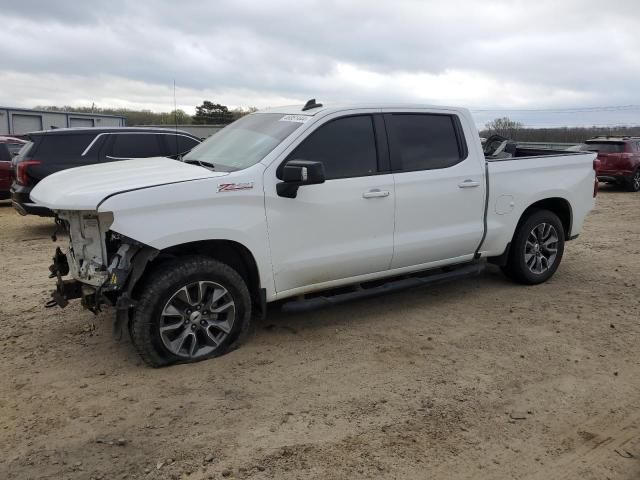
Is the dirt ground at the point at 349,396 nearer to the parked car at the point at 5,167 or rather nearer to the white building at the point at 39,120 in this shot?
the parked car at the point at 5,167

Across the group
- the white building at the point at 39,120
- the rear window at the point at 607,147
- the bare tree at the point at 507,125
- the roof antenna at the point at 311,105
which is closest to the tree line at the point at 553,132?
the bare tree at the point at 507,125

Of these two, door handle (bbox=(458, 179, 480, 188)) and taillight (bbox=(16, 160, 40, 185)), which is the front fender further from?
taillight (bbox=(16, 160, 40, 185))

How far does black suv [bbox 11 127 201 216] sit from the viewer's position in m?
9.27

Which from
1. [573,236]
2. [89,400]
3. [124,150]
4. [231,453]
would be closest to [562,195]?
[573,236]

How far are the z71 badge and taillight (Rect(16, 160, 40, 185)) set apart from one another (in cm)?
651

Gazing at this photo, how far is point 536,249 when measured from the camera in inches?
246

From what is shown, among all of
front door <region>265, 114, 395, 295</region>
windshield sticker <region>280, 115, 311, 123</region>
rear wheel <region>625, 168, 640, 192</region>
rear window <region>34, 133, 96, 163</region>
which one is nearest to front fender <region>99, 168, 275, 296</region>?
front door <region>265, 114, 395, 295</region>

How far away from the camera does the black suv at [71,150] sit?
9.27 m

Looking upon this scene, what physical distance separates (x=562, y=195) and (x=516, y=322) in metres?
1.87

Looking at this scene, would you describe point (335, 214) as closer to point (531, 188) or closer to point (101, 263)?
point (101, 263)

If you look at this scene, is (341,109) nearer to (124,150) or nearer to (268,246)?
(268,246)

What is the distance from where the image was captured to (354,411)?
359 cm

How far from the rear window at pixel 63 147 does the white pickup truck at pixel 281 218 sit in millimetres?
5207

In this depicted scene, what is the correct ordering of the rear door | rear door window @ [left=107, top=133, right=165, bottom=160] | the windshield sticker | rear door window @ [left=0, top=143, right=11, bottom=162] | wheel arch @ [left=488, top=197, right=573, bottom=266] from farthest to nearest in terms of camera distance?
rear door window @ [left=0, top=143, right=11, bottom=162]
rear door window @ [left=107, top=133, right=165, bottom=160]
wheel arch @ [left=488, top=197, right=573, bottom=266]
the rear door
the windshield sticker
